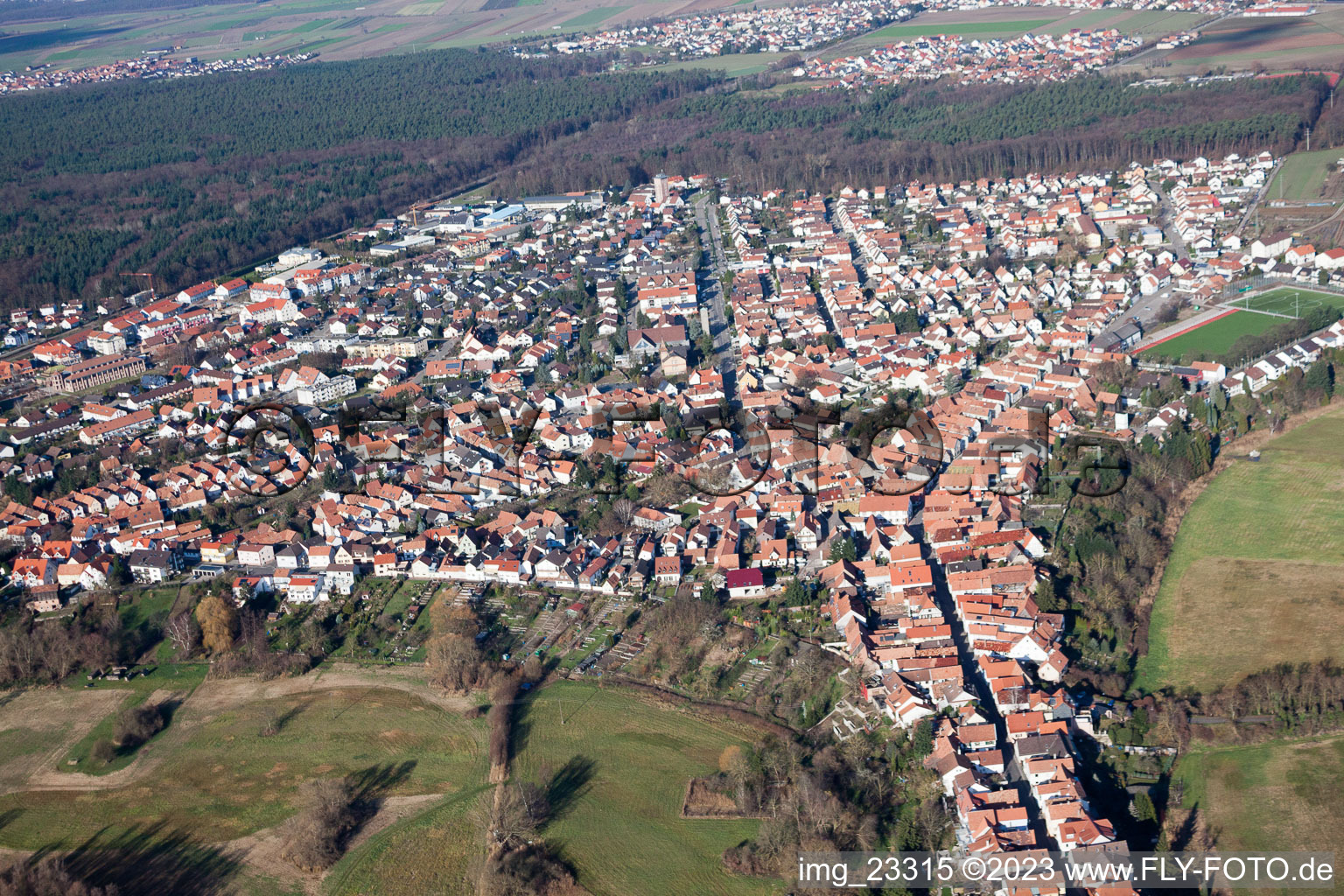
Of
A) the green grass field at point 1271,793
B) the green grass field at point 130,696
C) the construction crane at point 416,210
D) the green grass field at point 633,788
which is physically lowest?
the green grass field at point 1271,793

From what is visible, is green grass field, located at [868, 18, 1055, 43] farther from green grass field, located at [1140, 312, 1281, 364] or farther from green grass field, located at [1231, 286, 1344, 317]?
green grass field, located at [1140, 312, 1281, 364]

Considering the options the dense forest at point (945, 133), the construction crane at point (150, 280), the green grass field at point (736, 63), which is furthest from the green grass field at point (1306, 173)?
the green grass field at point (736, 63)

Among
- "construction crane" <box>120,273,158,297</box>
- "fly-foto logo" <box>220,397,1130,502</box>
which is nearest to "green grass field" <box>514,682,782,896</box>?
"fly-foto logo" <box>220,397,1130,502</box>

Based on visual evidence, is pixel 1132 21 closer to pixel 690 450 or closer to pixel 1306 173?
pixel 1306 173

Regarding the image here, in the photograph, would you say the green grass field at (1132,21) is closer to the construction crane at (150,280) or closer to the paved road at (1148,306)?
the paved road at (1148,306)

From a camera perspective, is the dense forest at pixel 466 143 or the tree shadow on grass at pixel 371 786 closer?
the tree shadow on grass at pixel 371 786

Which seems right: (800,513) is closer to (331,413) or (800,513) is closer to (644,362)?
(644,362)
